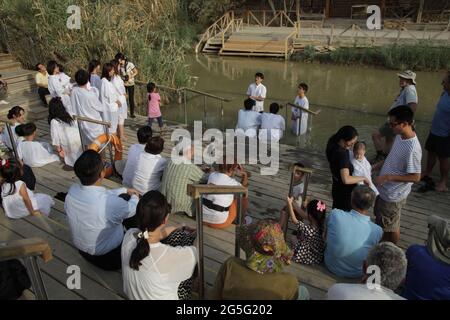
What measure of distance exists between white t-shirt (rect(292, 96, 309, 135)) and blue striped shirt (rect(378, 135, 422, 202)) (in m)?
3.86

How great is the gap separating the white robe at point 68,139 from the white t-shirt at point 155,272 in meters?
3.29

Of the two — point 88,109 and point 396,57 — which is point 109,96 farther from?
point 396,57

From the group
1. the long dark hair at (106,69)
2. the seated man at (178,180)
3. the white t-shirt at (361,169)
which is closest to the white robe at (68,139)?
the long dark hair at (106,69)

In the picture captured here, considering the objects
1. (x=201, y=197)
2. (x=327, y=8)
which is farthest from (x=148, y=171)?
(x=327, y=8)

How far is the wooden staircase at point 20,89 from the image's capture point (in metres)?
7.61

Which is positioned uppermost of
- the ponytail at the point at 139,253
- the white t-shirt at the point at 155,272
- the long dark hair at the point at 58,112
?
the long dark hair at the point at 58,112

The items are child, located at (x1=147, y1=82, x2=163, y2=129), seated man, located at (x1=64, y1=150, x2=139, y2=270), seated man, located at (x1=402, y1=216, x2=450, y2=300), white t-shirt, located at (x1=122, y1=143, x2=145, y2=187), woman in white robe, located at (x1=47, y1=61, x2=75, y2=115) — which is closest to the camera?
seated man, located at (x1=402, y1=216, x2=450, y2=300)

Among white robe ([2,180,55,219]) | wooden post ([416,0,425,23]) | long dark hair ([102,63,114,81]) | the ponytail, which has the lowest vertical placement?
white robe ([2,180,55,219])

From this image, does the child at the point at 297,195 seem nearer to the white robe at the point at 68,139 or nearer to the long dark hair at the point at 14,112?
the white robe at the point at 68,139

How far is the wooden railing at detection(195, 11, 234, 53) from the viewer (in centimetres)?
1889

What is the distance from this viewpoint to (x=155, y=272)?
6.93 ft

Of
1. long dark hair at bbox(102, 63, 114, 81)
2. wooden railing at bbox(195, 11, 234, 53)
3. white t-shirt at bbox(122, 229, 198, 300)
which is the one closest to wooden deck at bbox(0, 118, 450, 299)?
white t-shirt at bbox(122, 229, 198, 300)

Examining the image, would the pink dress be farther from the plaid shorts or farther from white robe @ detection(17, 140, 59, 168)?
the plaid shorts

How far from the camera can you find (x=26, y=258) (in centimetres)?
189
